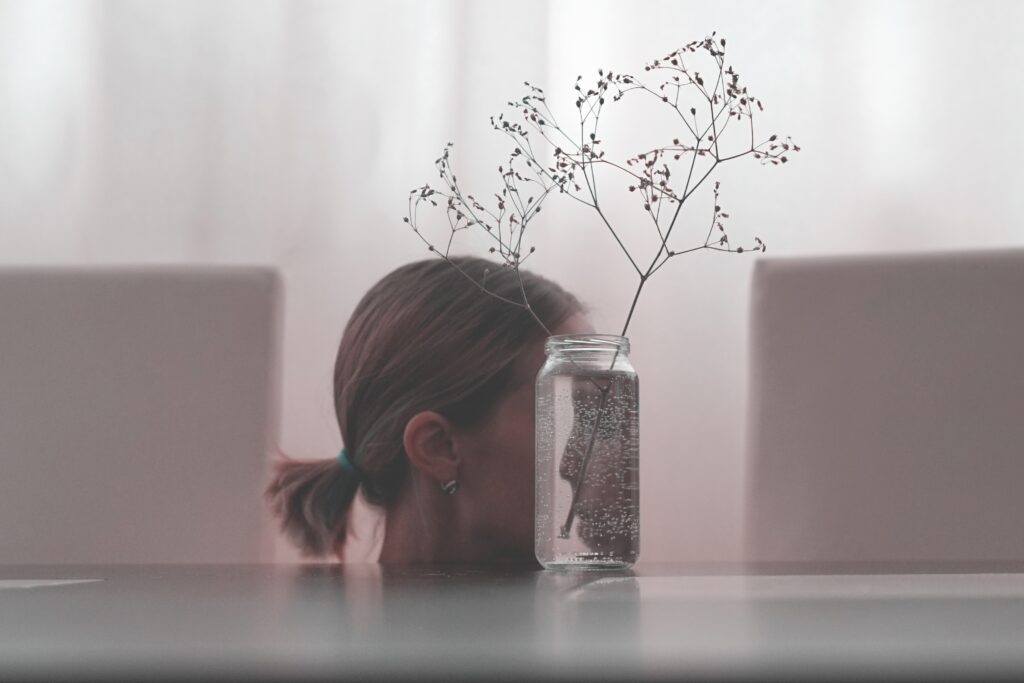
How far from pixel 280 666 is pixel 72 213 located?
199cm

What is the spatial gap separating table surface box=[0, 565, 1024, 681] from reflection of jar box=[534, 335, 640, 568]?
0.85ft

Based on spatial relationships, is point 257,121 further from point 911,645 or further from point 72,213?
point 911,645

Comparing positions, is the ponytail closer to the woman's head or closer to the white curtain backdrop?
the woman's head

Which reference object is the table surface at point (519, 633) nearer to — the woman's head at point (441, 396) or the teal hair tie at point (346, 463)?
the woman's head at point (441, 396)

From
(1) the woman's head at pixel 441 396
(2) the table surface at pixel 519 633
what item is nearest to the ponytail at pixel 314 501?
(1) the woman's head at pixel 441 396

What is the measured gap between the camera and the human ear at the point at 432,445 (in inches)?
48.9

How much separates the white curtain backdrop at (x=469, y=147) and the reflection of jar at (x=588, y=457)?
1.14 m

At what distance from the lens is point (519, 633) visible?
23 centimetres

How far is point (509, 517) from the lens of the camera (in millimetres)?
1229

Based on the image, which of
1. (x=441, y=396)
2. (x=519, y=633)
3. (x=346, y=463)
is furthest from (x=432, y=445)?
(x=519, y=633)

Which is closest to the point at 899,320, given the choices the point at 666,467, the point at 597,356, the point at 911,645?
the point at 666,467

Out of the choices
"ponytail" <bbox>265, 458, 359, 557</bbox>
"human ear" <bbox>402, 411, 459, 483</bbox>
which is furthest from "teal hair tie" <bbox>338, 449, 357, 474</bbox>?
"human ear" <bbox>402, 411, 459, 483</bbox>

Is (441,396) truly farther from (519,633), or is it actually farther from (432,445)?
(519,633)

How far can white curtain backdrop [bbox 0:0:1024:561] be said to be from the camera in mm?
1849
